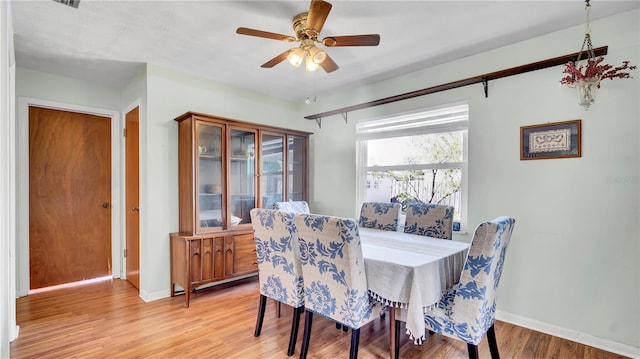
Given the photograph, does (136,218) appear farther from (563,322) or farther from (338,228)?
(563,322)

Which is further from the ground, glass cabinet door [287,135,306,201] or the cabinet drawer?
glass cabinet door [287,135,306,201]

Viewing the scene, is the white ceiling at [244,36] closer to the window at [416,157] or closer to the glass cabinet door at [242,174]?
the window at [416,157]

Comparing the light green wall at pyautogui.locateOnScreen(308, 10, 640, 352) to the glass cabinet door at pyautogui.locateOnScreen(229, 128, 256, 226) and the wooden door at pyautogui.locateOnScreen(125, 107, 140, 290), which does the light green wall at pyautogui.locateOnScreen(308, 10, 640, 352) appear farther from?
the wooden door at pyautogui.locateOnScreen(125, 107, 140, 290)

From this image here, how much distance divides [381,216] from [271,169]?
154 centimetres

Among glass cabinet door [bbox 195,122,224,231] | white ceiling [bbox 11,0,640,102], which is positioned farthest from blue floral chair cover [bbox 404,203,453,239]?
glass cabinet door [bbox 195,122,224,231]

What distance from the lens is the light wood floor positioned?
217cm

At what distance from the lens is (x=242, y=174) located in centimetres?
362

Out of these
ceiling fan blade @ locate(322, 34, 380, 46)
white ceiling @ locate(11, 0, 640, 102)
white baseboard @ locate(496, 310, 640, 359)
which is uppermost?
white ceiling @ locate(11, 0, 640, 102)

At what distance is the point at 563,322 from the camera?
7.95 feet

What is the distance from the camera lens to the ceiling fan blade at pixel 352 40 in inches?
79.5

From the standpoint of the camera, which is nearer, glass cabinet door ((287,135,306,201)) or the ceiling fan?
the ceiling fan

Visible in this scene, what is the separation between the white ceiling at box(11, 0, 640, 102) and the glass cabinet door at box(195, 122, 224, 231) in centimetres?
70

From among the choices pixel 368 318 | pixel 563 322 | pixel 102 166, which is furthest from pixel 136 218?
pixel 563 322

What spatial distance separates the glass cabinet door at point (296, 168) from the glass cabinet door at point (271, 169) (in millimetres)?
153
